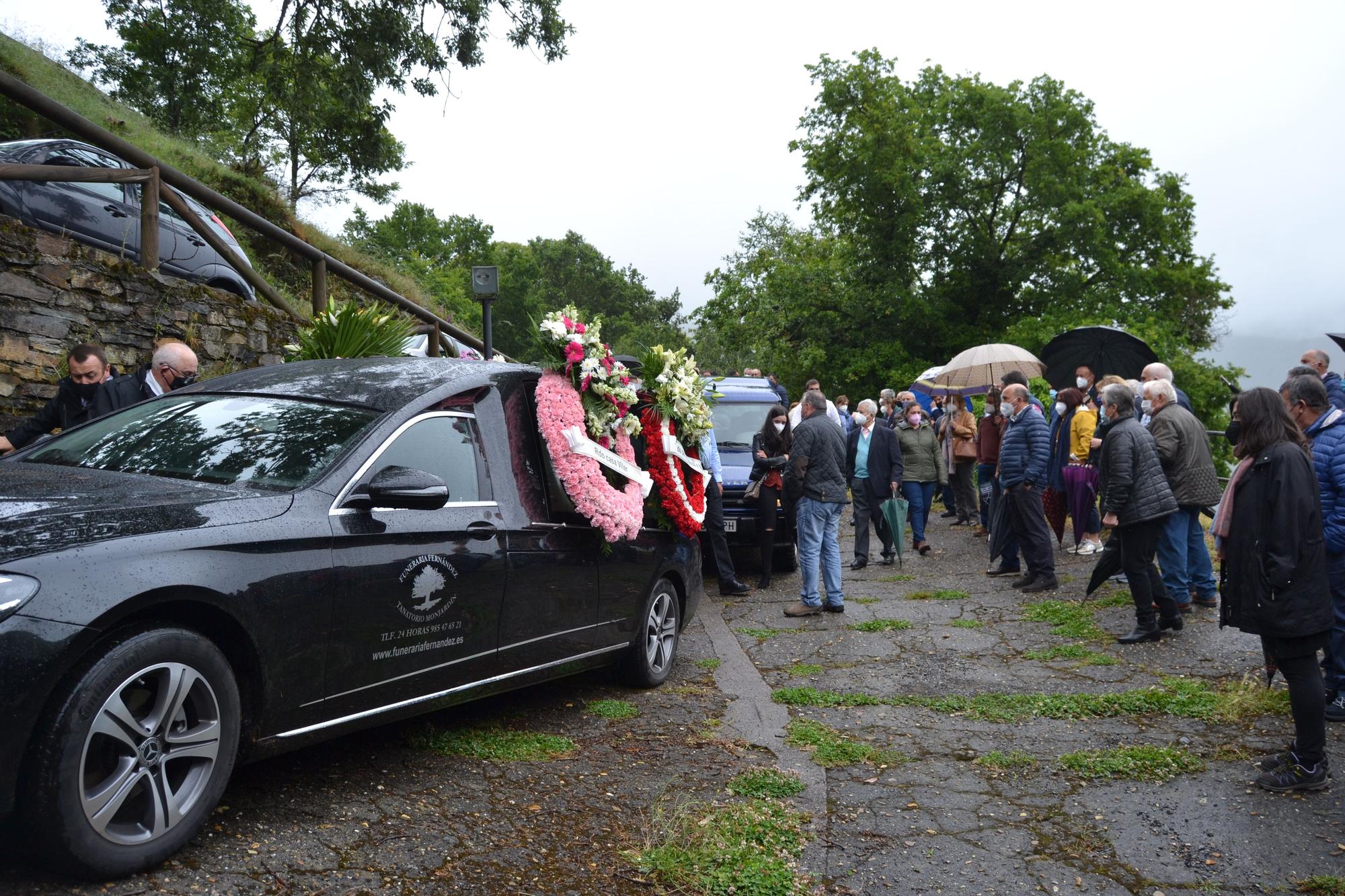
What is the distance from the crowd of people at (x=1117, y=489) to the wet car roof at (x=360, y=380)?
1.65 metres

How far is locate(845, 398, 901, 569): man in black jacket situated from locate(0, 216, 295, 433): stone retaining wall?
6766 millimetres

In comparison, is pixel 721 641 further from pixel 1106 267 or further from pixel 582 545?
pixel 1106 267

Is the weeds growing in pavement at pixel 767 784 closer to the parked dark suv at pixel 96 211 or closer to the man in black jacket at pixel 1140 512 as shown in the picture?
the man in black jacket at pixel 1140 512

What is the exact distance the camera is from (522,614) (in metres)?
4.93

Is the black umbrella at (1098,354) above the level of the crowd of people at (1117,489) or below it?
above

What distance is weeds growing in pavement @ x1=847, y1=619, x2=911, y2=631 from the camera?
8.79 m

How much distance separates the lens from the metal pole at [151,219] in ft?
27.5

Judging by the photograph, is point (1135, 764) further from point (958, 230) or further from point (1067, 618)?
point (958, 230)

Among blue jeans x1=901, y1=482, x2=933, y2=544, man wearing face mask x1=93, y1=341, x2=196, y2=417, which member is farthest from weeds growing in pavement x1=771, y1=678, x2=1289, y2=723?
blue jeans x1=901, y1=482, x2=933, y2=544

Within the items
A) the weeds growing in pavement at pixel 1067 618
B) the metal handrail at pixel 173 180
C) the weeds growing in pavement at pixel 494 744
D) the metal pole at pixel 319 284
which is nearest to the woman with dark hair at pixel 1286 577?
the weeds growing in pavement at pixel 494 744

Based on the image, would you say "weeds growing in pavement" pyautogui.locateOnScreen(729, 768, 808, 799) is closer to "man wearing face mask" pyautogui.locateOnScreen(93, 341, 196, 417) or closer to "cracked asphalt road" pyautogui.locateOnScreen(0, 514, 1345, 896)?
"cracked asphalt road" pyautogui.locateOnScreen(0, 514, 1345, 896)

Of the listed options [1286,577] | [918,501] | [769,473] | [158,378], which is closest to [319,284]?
[158,378]

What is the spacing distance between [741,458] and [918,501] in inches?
100

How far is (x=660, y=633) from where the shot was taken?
6.66 metres
